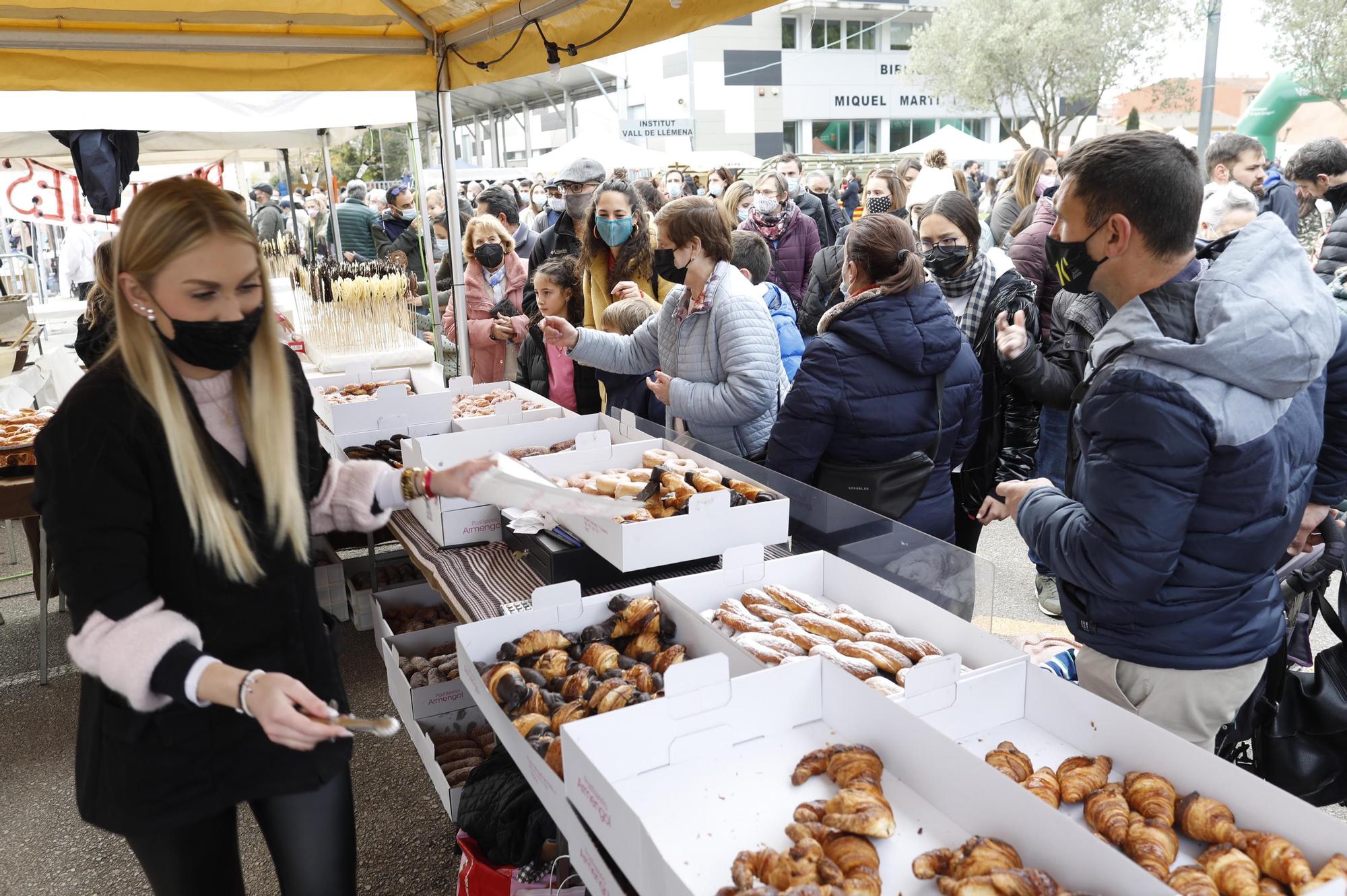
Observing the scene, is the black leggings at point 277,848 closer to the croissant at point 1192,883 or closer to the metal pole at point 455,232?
the croissant at point 1192,883

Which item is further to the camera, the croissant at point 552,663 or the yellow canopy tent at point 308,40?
the yellow canopy tent at point 308,40

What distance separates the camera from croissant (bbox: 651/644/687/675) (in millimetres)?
2146

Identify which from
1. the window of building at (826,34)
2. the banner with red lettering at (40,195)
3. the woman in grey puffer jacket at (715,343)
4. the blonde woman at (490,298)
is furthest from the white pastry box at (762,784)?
the window of building at (826,34)

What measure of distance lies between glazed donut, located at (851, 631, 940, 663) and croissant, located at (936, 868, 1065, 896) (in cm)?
74

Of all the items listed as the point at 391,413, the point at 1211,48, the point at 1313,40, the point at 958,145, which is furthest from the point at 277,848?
the point at 1313,40

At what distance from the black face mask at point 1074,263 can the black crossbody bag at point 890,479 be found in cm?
102

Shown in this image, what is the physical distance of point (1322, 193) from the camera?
5352 mm

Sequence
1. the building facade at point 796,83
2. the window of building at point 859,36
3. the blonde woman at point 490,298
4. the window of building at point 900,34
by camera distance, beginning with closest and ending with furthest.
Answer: the blonde woman at point 490,298
the building facade at point 796,83
the window of building at point 859,36
the window of building at point 900,34

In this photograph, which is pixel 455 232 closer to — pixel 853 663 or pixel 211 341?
pixel 211 341

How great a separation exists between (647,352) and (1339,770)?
269 centimetres

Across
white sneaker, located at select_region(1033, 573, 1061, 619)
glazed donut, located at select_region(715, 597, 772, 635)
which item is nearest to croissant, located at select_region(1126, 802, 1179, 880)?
glazed donut, located at select_region(715, 597, 772, 635)

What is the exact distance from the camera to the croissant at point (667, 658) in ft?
7.04

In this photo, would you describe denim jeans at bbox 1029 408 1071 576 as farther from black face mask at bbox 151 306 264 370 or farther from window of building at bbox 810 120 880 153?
window of building at bbox 810 120 880 153

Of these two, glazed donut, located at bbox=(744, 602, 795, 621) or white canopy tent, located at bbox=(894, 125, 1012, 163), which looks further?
white canopy tent, located at bbox=(894, 125, 1012, 163)
